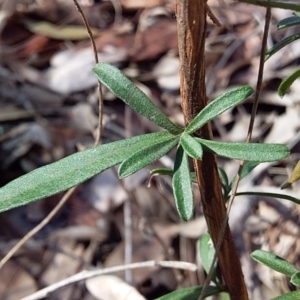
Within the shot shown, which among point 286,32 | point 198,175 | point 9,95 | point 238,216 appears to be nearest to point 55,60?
point 9,95

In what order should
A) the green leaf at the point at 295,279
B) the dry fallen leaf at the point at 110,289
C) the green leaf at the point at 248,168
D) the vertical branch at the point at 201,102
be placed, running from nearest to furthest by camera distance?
the vertical branch at the point at 201,102, the green leaf at the point at 295,279, the green leaf at the point at 248,168, the dry fallen leaf at the point at 110,289

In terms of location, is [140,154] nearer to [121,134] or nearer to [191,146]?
[191,146]

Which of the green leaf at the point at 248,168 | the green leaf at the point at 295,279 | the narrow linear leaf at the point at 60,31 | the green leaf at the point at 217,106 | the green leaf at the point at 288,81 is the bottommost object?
the green leaf at the point at 295,279

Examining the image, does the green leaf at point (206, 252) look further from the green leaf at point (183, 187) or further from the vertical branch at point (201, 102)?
the green leaf at point (183, 187)

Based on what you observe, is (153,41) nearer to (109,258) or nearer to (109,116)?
(109,116)

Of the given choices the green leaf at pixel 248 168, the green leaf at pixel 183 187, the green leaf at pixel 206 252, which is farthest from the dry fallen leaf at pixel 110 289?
the green leaf at pixel 183 187

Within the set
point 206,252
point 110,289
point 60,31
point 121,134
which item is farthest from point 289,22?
point 60,31

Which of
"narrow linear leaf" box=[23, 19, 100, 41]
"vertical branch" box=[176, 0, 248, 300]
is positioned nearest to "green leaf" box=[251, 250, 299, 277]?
"vertical branch" box=[176, 0, 248, 300]
